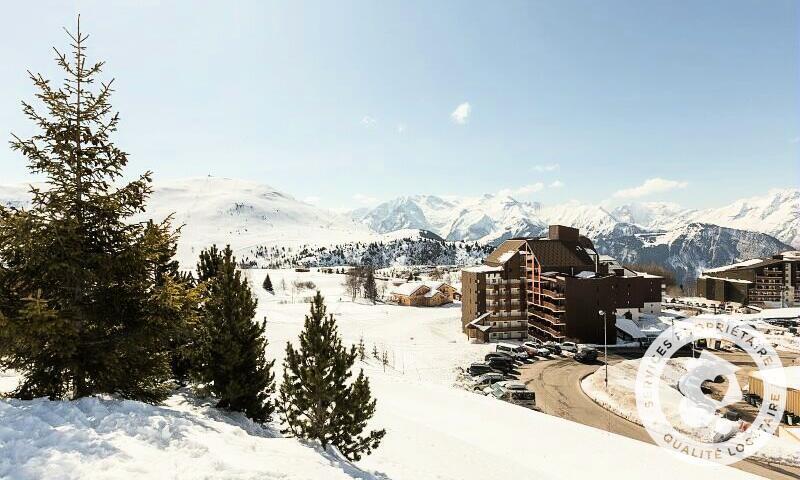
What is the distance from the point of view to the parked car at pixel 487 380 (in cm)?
4971

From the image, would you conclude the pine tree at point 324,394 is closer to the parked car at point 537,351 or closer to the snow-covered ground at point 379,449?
the snow-covered ground at point 379,449

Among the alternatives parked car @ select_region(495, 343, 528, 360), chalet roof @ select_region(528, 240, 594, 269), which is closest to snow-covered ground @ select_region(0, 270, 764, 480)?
parked car @ select_region(495, 343, 528, 360)

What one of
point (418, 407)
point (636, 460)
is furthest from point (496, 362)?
point (636, 460)

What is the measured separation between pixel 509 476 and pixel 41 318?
22501 millimetres

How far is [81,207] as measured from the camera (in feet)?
46.1

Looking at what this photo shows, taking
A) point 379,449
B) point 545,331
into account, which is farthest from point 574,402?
point 379,449

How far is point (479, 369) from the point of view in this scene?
54469mm

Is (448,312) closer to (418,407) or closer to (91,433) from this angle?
(418,407)

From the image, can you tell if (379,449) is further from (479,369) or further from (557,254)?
(557,254)

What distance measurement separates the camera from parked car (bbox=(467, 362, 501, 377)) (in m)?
54.1

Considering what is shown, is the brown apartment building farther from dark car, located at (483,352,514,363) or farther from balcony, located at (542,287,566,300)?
dark car, located at (483,352,514,363)

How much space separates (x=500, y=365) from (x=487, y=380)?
636 cm

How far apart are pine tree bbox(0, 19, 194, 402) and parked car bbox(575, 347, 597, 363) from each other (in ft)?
196

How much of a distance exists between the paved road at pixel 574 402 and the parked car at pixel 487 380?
3.78m
